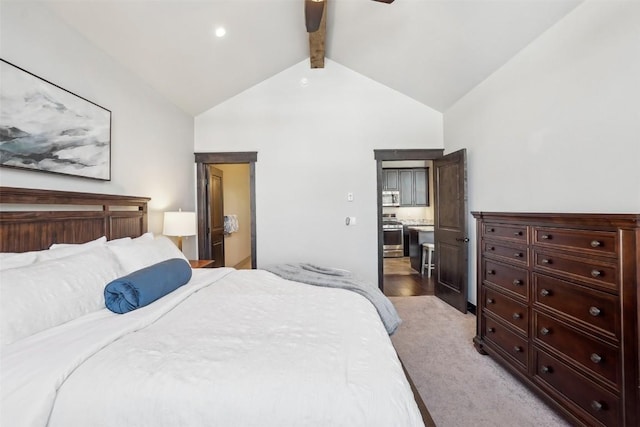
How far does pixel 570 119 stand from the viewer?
6.83 feet

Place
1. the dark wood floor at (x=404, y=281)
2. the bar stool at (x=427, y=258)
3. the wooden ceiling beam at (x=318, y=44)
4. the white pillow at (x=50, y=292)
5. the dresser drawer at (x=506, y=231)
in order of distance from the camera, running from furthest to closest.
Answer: the bar stool at (x=427, y=258), the dark wood floor at (x=404, y=281), the wooden ceiling beam at (x=318, y=44), the dresser drawer at (x=506, y=231), the white pillow at (x=50, y=292)

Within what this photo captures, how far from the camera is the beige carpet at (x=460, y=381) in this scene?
1758 millimetres

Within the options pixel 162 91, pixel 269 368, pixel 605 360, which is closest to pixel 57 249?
pixel 269 368

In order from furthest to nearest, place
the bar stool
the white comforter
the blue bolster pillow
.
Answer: the bar stool < the blue bolster pillow < the white comforter

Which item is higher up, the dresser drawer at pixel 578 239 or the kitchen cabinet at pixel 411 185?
the kitchen cabinet at pixel 411 185

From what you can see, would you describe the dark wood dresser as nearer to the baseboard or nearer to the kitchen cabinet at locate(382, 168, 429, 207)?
the baseboard

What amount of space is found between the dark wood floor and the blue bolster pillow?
128 inches

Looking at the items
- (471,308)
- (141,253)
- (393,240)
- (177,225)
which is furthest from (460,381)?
(393,240)

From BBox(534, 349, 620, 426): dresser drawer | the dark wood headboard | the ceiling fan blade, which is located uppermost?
the ceiling fan blade

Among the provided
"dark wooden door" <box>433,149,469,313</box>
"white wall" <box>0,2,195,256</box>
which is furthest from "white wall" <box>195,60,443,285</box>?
"white wall" <box>0,2,195,256</box>

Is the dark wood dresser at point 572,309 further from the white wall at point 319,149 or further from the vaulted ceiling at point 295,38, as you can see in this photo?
the white wall at point 319,149

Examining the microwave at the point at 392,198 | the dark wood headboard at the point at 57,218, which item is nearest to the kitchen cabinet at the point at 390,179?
the microwave at the point at 392,198

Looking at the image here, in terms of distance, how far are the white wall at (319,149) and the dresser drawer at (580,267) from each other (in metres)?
2.33

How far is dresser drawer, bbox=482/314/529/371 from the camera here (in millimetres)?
2012
